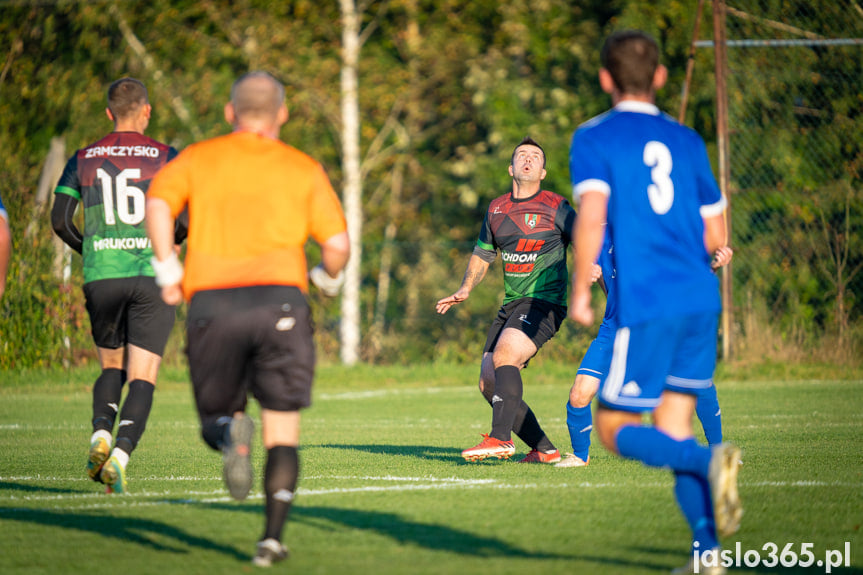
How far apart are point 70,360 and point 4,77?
912 centimetres

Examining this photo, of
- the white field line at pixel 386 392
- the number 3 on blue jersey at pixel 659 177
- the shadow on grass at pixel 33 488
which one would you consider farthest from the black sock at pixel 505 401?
the white field line at pixel 386 392

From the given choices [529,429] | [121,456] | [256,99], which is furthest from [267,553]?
[529,429]

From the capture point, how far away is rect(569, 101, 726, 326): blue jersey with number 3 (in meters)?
4.32

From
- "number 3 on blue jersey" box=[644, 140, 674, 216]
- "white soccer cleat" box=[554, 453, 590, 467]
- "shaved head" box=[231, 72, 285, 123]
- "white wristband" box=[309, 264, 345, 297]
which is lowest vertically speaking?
"white soccer cleat" box=[554, 453, 590, 467]

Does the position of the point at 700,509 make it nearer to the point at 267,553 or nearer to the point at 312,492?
the point at 267,553

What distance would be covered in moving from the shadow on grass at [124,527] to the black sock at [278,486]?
0.98 ft

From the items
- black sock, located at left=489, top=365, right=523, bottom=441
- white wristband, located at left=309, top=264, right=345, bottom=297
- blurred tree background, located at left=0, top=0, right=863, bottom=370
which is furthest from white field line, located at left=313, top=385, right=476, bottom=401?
white wristband, located at left=309, top=264, right=345, bottom=297

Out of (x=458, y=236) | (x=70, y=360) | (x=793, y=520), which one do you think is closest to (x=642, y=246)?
(x=793, y=520)

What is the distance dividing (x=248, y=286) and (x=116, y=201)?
260 cm

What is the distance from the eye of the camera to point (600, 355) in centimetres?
766

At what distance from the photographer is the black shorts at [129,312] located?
676 centimetres

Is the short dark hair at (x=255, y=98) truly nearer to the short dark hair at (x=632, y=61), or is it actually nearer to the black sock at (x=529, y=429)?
the short dark hair at (x=632, y=61)

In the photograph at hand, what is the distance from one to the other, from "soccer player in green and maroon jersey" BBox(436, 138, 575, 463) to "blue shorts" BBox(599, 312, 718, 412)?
3300mm

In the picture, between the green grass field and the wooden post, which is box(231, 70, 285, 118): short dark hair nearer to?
the green grass field
